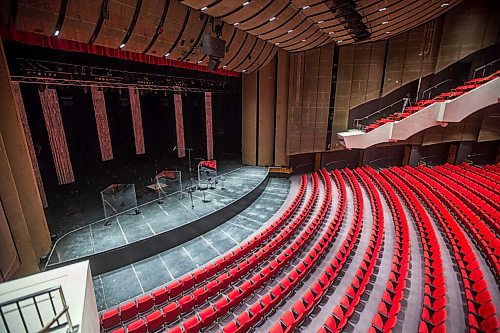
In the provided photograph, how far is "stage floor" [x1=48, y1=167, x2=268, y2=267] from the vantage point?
18.7 feet

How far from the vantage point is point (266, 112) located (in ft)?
41.3

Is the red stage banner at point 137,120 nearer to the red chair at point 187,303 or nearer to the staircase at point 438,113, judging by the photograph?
the red chair at point 187,303

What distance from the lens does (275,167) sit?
42.8 feet

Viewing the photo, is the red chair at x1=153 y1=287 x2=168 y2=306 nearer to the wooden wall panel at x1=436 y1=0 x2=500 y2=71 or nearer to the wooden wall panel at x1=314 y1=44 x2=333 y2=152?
the wooden wall panel at x1=314 y1=44 x2=333 y2=152

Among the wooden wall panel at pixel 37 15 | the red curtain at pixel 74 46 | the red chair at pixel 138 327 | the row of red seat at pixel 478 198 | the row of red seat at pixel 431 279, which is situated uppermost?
the wooden wall panel at pixel 37 15

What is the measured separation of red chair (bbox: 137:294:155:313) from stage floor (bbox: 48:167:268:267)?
79.9 inches

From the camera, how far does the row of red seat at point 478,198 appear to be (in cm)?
674

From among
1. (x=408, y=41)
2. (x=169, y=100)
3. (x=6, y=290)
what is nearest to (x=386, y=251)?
(x=6, y=290)

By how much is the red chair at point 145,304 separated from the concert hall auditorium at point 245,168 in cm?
3

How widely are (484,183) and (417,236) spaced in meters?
5.16

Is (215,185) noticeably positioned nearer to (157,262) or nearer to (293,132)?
(157,262)

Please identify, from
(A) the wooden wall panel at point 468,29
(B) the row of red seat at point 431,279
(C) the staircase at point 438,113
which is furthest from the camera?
(A) the wooden wall panel at point 468,29

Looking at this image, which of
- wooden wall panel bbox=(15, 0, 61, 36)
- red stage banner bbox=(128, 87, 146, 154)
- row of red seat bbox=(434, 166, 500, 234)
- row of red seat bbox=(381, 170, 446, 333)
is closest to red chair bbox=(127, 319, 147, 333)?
row of red seat bbox=(381, 170, 446, 333)

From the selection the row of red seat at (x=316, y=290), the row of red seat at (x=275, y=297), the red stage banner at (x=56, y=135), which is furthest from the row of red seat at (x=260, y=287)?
the red stage banner at (x=56, y=135)
